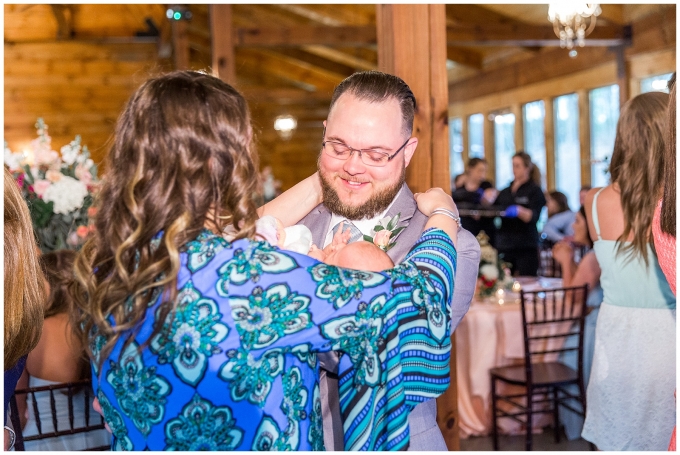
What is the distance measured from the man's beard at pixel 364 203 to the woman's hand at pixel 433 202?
86 millimetres

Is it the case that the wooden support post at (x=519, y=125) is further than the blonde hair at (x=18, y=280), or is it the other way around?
the wooden support post at (x=519, y=125)

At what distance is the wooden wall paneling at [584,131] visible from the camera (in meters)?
9.04

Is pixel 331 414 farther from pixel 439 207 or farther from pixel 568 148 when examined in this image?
pixel 568 148

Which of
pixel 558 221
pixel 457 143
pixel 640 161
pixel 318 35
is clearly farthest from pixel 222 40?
pixel 457 143

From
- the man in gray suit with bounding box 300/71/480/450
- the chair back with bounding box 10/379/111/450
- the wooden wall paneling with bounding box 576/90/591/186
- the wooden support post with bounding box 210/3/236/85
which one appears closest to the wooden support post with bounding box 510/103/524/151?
the wooden wall paneling with bounding box 576/90/591/186

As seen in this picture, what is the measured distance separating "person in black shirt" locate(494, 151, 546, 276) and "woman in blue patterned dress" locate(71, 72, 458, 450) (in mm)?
4480

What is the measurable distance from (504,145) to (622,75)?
3322 mm

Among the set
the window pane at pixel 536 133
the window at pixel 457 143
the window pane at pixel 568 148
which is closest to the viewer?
the window pane at pixel 568 148

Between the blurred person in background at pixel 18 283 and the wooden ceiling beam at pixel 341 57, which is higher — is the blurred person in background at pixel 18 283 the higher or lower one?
the lower one

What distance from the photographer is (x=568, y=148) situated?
31.9 feet

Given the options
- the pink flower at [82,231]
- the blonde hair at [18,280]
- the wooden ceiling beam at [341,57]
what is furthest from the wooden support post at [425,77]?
the wooden ceiling beam at [341,57]

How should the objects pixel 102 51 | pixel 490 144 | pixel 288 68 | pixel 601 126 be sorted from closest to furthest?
pixel 601 126 → pixel 102 51 → pixel 490 144 → pixel 288 68

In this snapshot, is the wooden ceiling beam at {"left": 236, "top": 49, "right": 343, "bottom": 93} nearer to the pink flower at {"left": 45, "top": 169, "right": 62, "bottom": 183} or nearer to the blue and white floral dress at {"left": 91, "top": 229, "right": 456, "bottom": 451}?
the pink flower at {"left": 45, "top": 169, "right": 62, "bottom": 183}

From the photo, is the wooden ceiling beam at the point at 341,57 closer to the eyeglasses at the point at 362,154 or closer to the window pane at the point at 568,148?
the window pane at the point at 568,148
